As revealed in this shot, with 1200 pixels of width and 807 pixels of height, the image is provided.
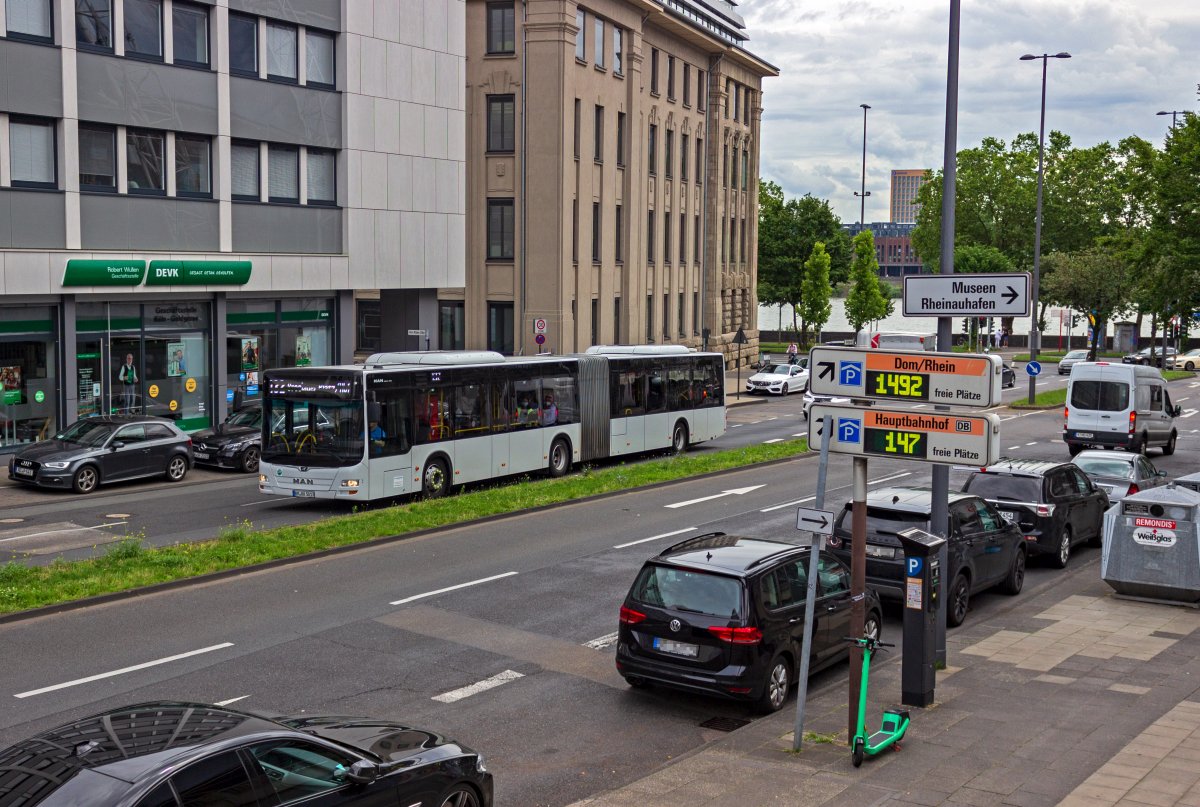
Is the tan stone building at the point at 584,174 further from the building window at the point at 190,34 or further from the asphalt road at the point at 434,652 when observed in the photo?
the asphalt road at the point at 434,652

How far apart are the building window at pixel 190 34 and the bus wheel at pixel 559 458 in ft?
46.9

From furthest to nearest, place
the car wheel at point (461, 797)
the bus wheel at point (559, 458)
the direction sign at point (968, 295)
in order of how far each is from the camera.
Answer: the bus wheel at point (559, 458)
the direction sign at point (968, 295)
the car wheel at point (461, 797)

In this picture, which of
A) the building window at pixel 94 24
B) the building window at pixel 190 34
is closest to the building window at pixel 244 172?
the building window at pixel 190 34

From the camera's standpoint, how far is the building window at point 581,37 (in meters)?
50.1

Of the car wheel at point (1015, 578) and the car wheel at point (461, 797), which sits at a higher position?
the car wheel at point (461, 797)

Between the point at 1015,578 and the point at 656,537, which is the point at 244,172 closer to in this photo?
the point at 656,537

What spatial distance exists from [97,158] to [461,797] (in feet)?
89.8

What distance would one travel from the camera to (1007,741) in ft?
36.3

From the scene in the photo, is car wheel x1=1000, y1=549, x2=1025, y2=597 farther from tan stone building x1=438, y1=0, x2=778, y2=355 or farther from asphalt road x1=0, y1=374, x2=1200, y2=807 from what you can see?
tan stone building x1=438, y1=0, x2=778, y2=355

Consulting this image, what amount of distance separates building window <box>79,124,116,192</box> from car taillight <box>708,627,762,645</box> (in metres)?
24.6

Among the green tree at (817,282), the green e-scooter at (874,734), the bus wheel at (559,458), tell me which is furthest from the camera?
the green tree at (817,282)

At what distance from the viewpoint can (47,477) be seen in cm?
2614

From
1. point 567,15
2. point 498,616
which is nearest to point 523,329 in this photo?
point 567,15

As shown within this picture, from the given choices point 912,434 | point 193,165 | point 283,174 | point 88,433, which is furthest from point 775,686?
point 283,174
